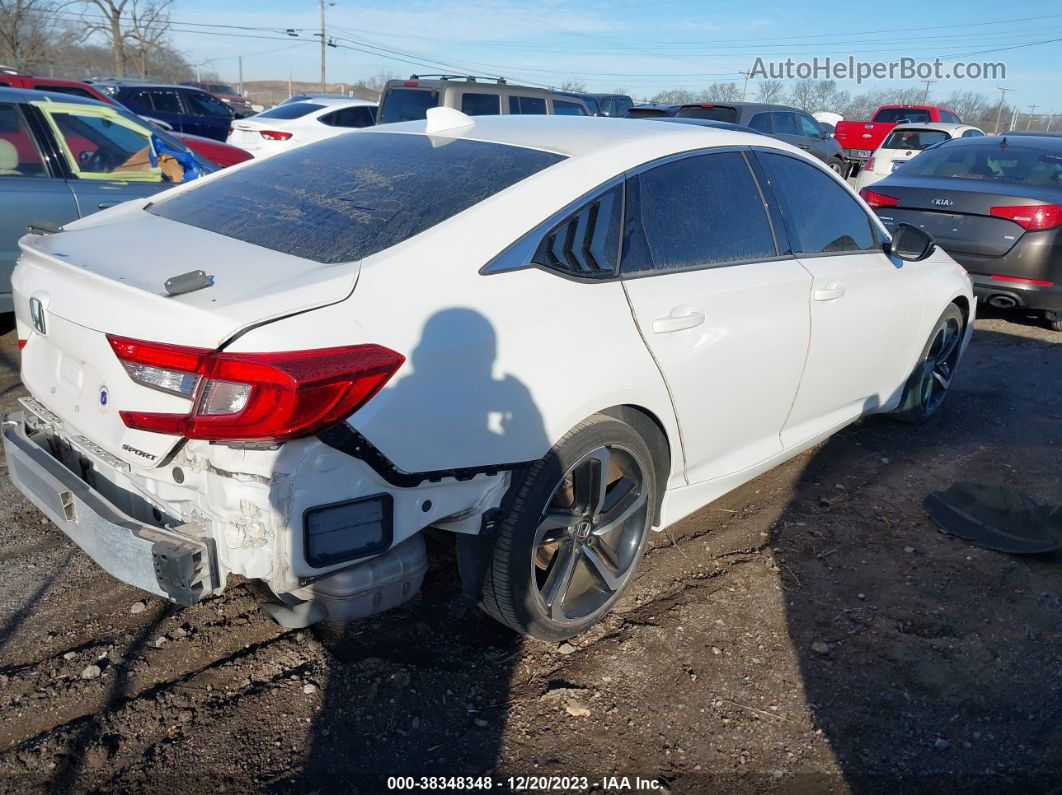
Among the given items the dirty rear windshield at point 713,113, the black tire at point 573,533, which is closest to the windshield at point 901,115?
the dirty rear windshield at point 713,113

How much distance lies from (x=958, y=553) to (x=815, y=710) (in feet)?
4.72

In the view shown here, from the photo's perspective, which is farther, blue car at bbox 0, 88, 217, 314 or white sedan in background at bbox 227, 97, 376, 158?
white sedan in background at bbox 227, 97, 376, 158

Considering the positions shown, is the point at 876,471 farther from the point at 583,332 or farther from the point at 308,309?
the point at 308,309

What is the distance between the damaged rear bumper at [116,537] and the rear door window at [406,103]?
32.5ft

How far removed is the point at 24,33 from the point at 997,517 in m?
46.1

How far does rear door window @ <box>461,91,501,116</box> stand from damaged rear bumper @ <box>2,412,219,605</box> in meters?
10.2

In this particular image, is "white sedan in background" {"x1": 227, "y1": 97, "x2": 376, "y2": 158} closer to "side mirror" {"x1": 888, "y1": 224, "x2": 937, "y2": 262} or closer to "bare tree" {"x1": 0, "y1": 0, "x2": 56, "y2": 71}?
"side mirror" {"x1": 888, "y1": 224, "x2": 937, "y2": 262}

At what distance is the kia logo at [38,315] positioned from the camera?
2.58 m

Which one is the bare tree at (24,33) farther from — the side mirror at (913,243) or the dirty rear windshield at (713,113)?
the side mirror at (913,243)

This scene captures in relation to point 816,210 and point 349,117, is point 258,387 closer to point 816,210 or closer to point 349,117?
point 816,210

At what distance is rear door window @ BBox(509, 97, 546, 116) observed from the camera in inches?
495

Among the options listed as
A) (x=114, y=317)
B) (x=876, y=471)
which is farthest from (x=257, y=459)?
(x=876, y=471)

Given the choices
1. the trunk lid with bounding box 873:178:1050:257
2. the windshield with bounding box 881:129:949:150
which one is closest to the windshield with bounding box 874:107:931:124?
the windshield with bounding box 881:129:949:150

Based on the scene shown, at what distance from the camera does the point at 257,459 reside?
6.86 ft
